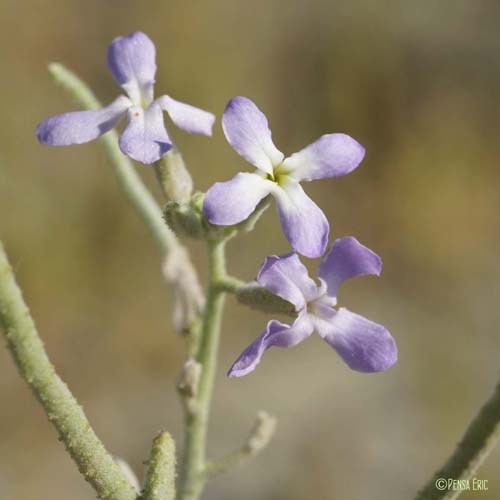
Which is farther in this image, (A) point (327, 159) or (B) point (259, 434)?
(B) point (259, 434)

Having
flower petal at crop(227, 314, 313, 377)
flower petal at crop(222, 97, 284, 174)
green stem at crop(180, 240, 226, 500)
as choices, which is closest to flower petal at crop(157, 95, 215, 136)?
flower petal at crop(222, 97, 284, 174)

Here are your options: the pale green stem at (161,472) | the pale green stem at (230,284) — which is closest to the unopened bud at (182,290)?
the pale green stem at (230,284)

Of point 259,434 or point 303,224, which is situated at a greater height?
point 303,224

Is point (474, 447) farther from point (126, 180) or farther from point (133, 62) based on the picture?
point (126, 180)

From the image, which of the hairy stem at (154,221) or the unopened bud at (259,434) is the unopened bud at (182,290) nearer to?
the hairy stem at (154,221)

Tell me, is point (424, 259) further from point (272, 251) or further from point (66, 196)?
point (66, 196)

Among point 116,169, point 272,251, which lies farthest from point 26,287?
point 116,169

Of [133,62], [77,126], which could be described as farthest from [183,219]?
[133,62]
